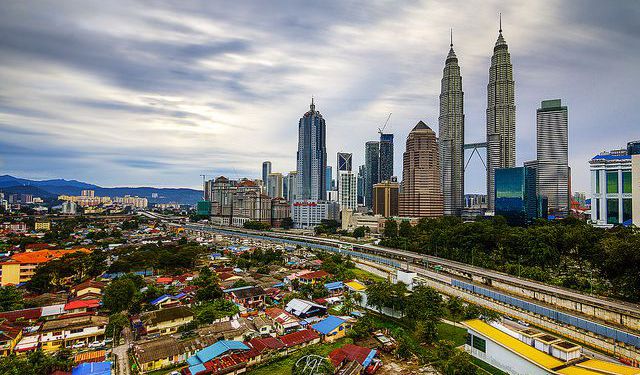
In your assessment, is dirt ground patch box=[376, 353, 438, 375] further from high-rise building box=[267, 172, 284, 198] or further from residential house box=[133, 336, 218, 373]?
high-rise building box=[267, 172, 284, 198]

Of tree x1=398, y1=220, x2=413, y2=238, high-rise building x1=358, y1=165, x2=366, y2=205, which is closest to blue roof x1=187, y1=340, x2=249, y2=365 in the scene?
tree x1=398, y1=220, x2=413, y2=238

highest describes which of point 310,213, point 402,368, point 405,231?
point 310,213

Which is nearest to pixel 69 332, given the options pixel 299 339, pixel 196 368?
pixel 196 368

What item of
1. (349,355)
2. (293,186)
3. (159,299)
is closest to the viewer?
(349,355)

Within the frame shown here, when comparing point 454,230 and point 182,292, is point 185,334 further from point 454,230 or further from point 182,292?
point 454,230

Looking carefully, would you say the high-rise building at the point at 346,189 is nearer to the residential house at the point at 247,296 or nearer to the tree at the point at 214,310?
the residential house at the point at 247,296

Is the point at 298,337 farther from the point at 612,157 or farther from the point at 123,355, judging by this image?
the point at 612,157
